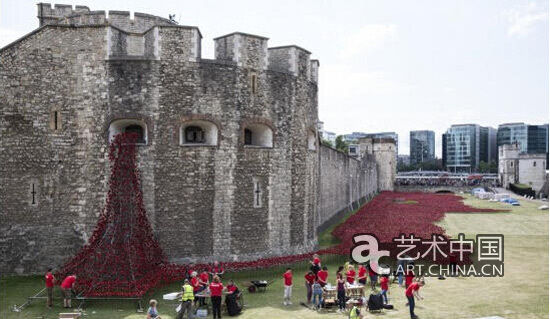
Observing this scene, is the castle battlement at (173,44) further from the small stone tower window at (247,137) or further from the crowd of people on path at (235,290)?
the crowd of people on path at (235,290)

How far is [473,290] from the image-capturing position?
606 inches

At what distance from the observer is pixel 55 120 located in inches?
685

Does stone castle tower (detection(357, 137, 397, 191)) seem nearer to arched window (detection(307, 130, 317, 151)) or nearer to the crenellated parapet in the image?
arched window (detection(307, 130, 317, 151))

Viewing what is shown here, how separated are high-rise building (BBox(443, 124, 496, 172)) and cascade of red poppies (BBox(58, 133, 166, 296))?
180m

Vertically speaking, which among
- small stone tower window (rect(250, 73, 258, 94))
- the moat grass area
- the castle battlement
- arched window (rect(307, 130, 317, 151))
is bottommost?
the moat grass area

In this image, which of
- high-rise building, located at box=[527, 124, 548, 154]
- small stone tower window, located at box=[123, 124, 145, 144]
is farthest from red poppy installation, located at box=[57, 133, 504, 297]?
high-rise building, located at box=[527, 124, 548, 154]

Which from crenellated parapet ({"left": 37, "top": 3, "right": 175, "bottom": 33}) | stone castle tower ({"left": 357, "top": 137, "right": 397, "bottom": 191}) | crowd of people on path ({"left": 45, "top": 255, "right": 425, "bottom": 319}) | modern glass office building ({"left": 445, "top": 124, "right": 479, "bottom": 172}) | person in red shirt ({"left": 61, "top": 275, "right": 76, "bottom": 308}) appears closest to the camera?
crowd of people on path ({"left": 45, "top": 255, "right": 425, "bottom": 319})

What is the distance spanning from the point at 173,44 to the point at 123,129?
3.82 meters

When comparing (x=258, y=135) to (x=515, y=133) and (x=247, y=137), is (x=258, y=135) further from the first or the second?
(x=515, y=133)

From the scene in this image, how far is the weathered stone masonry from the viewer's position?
17.3 meters

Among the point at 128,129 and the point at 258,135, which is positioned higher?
the point at 128,129

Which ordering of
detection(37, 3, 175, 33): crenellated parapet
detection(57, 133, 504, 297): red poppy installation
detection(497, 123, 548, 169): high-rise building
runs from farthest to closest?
detection(497, 123, 548, 169): high-rise building → detection(37, 3, 175, 33): crenellated parapet → detection(57, 133, 504, 297): red poppy installation

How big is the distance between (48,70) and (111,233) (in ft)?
21.2

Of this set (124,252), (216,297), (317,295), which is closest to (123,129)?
(124,252)
